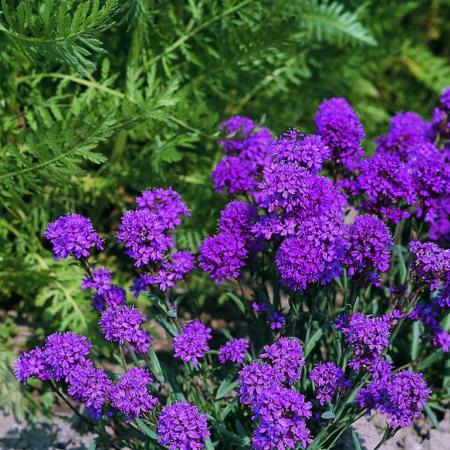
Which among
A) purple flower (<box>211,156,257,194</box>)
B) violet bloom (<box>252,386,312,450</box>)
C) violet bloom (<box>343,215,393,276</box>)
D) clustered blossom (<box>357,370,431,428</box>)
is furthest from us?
purple flower (<box>211,156,257,194</box>)

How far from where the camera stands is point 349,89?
4.77 m

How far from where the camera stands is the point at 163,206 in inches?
95.8

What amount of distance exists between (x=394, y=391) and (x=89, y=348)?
891 mm

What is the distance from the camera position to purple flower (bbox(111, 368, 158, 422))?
6.97 feet

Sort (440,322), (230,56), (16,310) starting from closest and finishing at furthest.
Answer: (440,322)
(230,56)
(16,310)

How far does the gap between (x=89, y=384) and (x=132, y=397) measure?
14 centimetres

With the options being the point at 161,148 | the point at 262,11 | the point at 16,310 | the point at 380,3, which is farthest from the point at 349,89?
the point at 16,310

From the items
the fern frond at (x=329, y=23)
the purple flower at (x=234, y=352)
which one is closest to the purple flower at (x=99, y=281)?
the purple flower at (x=234, y=352)

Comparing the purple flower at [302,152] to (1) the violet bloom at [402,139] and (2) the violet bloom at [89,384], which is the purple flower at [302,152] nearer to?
(1) the violet bloom at [402,139]

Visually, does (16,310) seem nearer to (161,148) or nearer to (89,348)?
(161,148)

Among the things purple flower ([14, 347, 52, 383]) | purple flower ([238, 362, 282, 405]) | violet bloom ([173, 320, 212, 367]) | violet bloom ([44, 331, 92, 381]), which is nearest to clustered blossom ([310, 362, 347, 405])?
purple flower ([238, 362, 282, 405])

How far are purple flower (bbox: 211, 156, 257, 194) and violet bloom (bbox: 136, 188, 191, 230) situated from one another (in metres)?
0.29

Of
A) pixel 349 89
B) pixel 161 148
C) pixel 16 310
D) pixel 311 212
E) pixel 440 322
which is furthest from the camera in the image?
pixel 349 89

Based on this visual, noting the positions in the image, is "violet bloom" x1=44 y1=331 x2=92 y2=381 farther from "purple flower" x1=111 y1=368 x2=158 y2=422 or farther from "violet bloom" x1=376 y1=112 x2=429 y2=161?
"violet bloom" x1=376 y1=112 x2=429 y2=161
